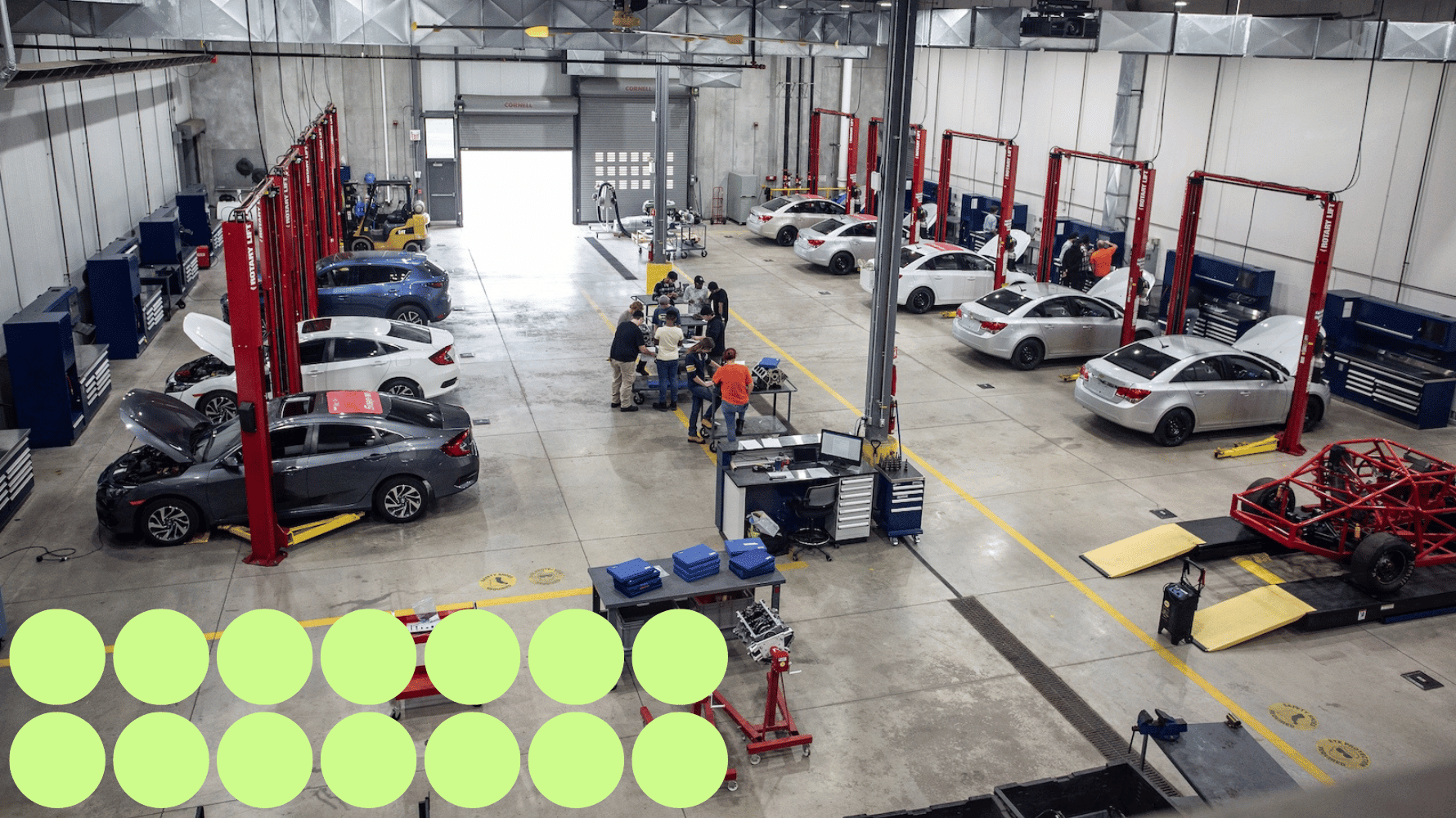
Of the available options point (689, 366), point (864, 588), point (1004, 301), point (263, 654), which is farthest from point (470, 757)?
point (1004, 301)

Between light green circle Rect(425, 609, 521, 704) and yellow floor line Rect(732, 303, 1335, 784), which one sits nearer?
light green circle Rect(425, 609, 521, 704)

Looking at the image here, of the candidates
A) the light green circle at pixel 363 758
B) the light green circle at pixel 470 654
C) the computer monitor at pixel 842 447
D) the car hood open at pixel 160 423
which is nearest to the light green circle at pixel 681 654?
the light green circle at pixel 470 654

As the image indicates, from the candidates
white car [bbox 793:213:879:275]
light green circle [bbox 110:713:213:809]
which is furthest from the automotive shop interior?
white car [bbox 793:213:879:275]

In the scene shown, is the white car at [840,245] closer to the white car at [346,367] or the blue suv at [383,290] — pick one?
the blue suv at [383,290]

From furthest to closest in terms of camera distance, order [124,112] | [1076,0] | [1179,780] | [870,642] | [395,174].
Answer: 1. [395,174]
2. [124,112]
3. [1076,0]
4. [870,642]
5. [1179,780]

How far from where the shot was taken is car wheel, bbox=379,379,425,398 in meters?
15.8

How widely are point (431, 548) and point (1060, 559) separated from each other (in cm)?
686

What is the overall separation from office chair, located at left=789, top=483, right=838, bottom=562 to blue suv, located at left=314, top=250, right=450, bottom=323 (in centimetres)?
1006

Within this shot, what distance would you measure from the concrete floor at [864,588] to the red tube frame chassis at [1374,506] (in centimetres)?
72

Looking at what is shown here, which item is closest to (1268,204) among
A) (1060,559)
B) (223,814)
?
(1060,559)

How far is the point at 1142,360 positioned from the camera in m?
16.0

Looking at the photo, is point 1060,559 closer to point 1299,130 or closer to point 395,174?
point 1299,130

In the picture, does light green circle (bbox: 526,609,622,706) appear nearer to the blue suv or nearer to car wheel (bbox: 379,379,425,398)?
car wheel (bbox: 379,379,425,398)

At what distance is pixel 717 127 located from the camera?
34312mm
